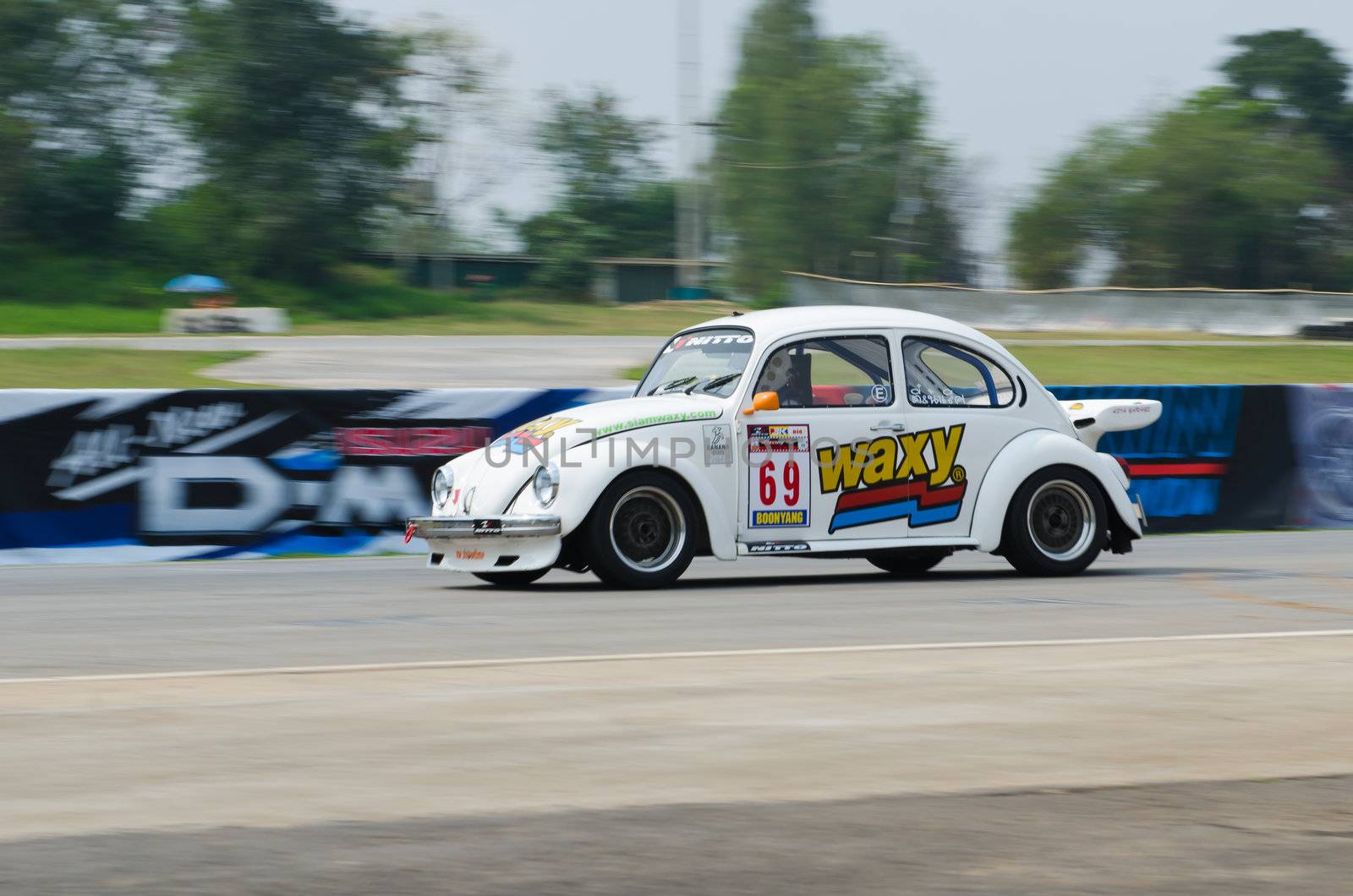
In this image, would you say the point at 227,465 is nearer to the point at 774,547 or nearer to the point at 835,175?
the point at 774,547

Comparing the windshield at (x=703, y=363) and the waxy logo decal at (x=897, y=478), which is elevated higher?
the windshield at (x=703, y=363)

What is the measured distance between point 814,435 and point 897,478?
663 mm

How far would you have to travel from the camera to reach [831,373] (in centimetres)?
1096

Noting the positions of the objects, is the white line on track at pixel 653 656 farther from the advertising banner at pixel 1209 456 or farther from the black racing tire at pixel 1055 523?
the advertising banner at pixel 1209 456

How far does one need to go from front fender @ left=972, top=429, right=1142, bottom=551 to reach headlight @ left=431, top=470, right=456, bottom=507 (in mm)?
3454

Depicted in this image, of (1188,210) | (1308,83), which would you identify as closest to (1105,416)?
(1188,210)

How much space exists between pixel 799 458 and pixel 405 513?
454 centimetres

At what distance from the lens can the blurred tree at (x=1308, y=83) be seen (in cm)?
10231

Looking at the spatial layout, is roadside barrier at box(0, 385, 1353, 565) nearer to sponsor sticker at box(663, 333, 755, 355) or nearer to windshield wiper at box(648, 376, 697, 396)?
sponsor sticker at box(663, 333, 755, 355)

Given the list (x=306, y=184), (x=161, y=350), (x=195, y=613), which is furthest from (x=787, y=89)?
(x=195, y=613)

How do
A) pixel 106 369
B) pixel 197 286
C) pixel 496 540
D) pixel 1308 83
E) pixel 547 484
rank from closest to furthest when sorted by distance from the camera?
pixel 547 484 → pixel 496 540 → pixel 106 369 → pixel 197 286 → pixel 1308 83

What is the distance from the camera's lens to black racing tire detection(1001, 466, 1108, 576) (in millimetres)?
11195

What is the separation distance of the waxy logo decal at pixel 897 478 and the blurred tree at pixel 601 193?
213 feet

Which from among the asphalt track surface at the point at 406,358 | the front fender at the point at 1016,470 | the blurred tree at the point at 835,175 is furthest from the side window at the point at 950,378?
the blurred tree at the point at 835,175
